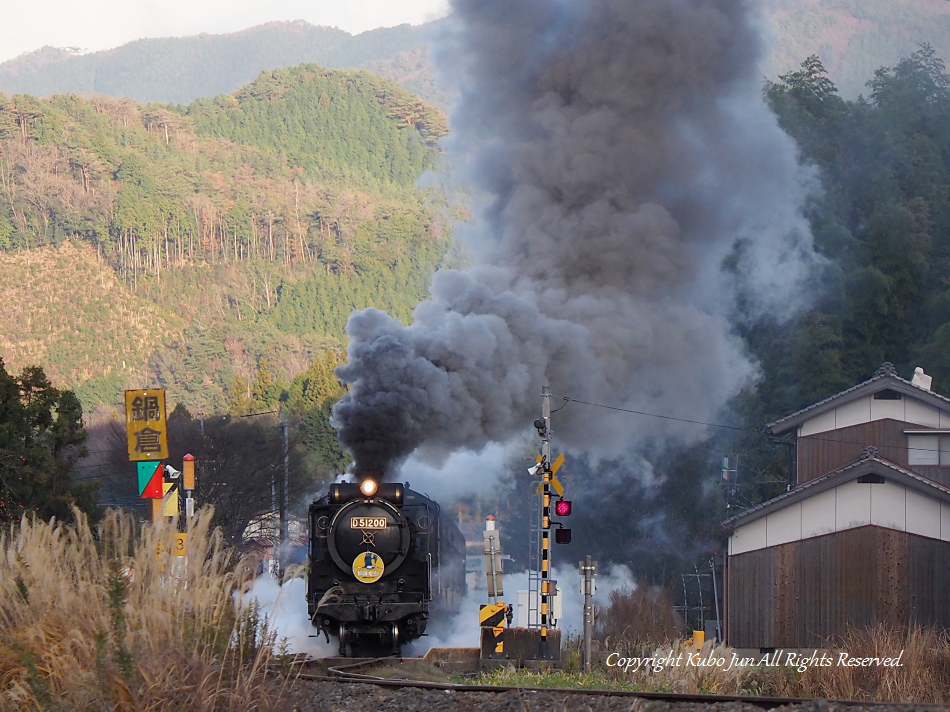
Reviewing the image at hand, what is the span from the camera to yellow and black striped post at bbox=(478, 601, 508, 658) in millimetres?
17188

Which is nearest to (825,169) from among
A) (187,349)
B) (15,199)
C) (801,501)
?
(801,501)

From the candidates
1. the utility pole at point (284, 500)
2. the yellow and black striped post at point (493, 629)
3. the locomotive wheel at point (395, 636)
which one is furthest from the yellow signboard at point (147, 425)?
the utility pole at point (284, 500)

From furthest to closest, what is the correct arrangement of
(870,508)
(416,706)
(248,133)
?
1. (248,133)
2. (870,508)
3. (416,706)

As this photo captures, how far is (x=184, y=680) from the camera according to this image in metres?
7.24

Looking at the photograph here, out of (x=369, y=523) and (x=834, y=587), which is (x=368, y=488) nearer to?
(x=369, y=523)

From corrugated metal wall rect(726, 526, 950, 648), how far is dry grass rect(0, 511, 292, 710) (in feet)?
58.8

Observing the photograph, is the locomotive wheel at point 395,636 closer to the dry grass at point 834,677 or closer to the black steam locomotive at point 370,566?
the black steam locomotive at point 370,566

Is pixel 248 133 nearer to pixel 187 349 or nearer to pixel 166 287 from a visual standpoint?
pixel 166 287

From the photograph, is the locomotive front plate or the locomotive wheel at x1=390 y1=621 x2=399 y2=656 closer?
the locomotive wheel at x1=390 y1=621 x2=399 y2=656

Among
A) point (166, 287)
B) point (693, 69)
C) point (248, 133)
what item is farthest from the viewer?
point (248, 133)

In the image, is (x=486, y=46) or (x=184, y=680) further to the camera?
(x=486, y=46)

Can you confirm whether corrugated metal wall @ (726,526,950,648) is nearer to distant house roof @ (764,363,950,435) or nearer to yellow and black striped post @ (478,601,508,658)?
distant house roof @ (764,363,950,435)

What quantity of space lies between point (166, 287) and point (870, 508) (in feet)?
383

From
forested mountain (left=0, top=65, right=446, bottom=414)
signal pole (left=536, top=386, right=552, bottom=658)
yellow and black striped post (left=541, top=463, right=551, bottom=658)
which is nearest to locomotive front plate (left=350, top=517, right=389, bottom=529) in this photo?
yellow and black striped post (left=541, top=463, right=551, bottom=658)
